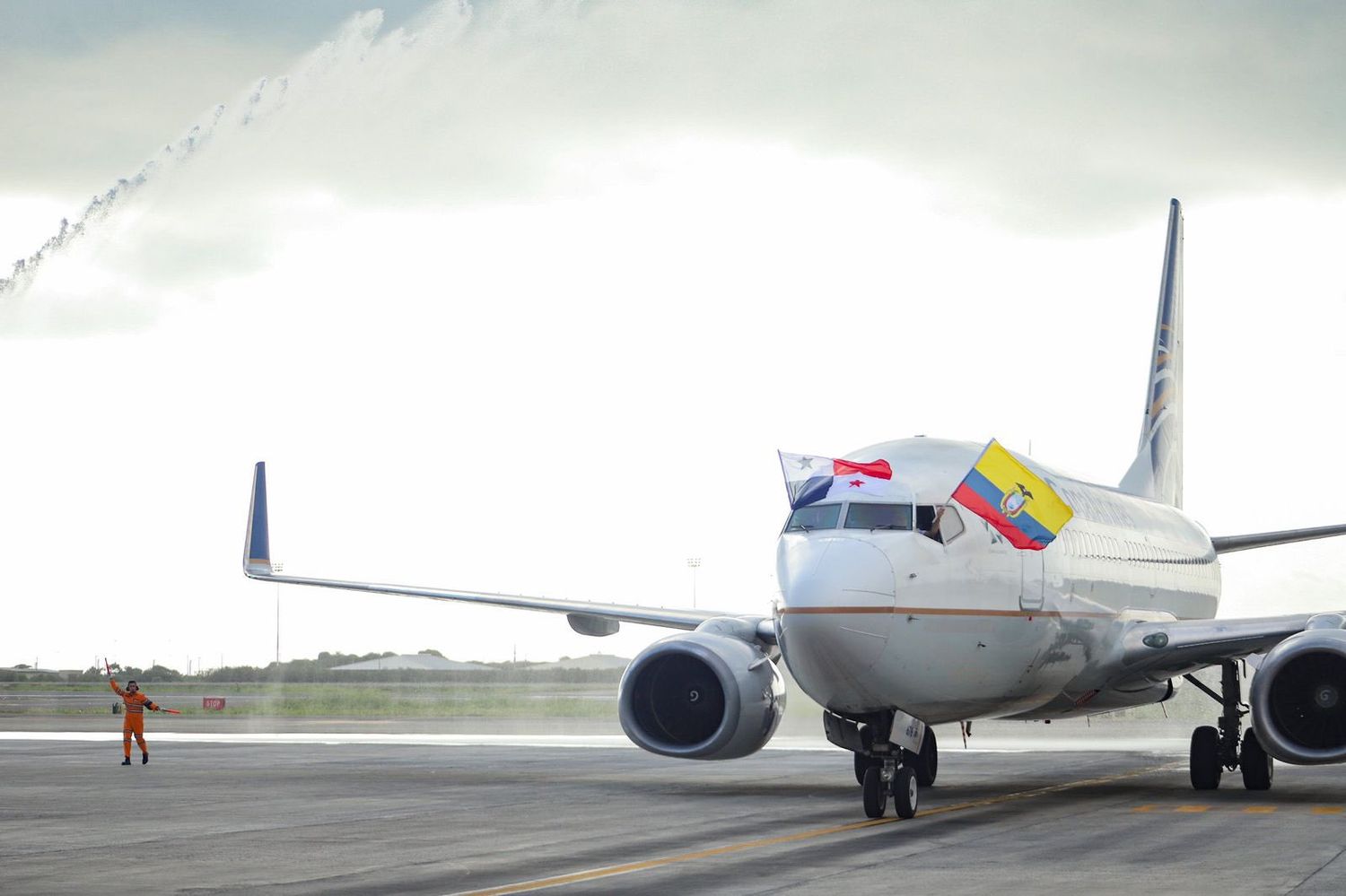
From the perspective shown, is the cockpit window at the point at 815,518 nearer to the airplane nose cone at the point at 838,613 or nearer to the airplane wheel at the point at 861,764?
the airplane nose cone at the point at 838,613

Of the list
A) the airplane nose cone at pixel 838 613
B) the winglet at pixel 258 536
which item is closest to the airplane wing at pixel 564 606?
the winglet at pixel 258 536

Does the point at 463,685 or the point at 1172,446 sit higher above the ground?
the point at 1172,446

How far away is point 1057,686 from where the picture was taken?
19.9 meters

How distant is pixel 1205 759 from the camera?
21.3 meters

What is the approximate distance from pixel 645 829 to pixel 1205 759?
343 inches

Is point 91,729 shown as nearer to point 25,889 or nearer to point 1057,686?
point 1057,686

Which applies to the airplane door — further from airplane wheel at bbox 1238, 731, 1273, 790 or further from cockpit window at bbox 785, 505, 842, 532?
airplane wheel at bbox 1238, 731, 1273, 790

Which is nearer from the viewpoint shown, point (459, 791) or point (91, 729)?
point (459, 791)

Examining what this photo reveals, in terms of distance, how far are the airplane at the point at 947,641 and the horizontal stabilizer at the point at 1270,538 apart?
0.06 metres

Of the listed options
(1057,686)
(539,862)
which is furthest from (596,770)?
(539,862)

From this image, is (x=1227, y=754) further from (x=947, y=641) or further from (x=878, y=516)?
(x=878, y=516)

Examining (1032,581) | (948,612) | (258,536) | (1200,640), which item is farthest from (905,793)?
(258,536)

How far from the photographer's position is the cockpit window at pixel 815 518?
17.0m

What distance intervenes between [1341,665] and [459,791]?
10555 millimetres
